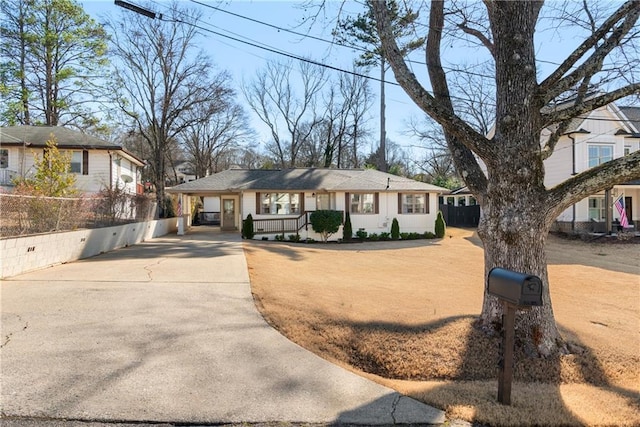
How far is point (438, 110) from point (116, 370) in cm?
496

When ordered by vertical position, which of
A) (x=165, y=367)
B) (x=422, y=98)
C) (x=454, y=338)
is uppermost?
(x=422, y=98)

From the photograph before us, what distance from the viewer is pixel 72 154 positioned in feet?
67.2

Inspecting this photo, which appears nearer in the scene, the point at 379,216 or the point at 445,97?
the point at 445,97

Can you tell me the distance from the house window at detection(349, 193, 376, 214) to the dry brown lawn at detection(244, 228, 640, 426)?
1104 centimetres

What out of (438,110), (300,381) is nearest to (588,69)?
(438,110)

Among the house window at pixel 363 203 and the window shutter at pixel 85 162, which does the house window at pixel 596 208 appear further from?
the window shutter at pixel 85 162

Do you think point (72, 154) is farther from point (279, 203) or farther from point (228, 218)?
point (279, 203)

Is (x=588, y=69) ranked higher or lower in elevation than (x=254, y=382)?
higher

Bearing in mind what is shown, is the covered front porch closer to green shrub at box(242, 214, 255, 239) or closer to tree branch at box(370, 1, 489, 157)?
green shrub at box(242, 214, 255, 239)

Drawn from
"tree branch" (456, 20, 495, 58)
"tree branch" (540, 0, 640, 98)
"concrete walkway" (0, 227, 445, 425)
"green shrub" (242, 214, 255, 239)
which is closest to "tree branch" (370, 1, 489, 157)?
"tree branch" (540, 0, 640, 98)

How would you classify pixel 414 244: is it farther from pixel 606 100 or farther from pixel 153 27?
pixel 153 27

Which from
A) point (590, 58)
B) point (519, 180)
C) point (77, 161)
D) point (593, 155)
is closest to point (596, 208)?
point (593, 155)

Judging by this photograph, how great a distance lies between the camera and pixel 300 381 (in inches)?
142

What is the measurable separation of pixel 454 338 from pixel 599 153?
23052 millimetres
